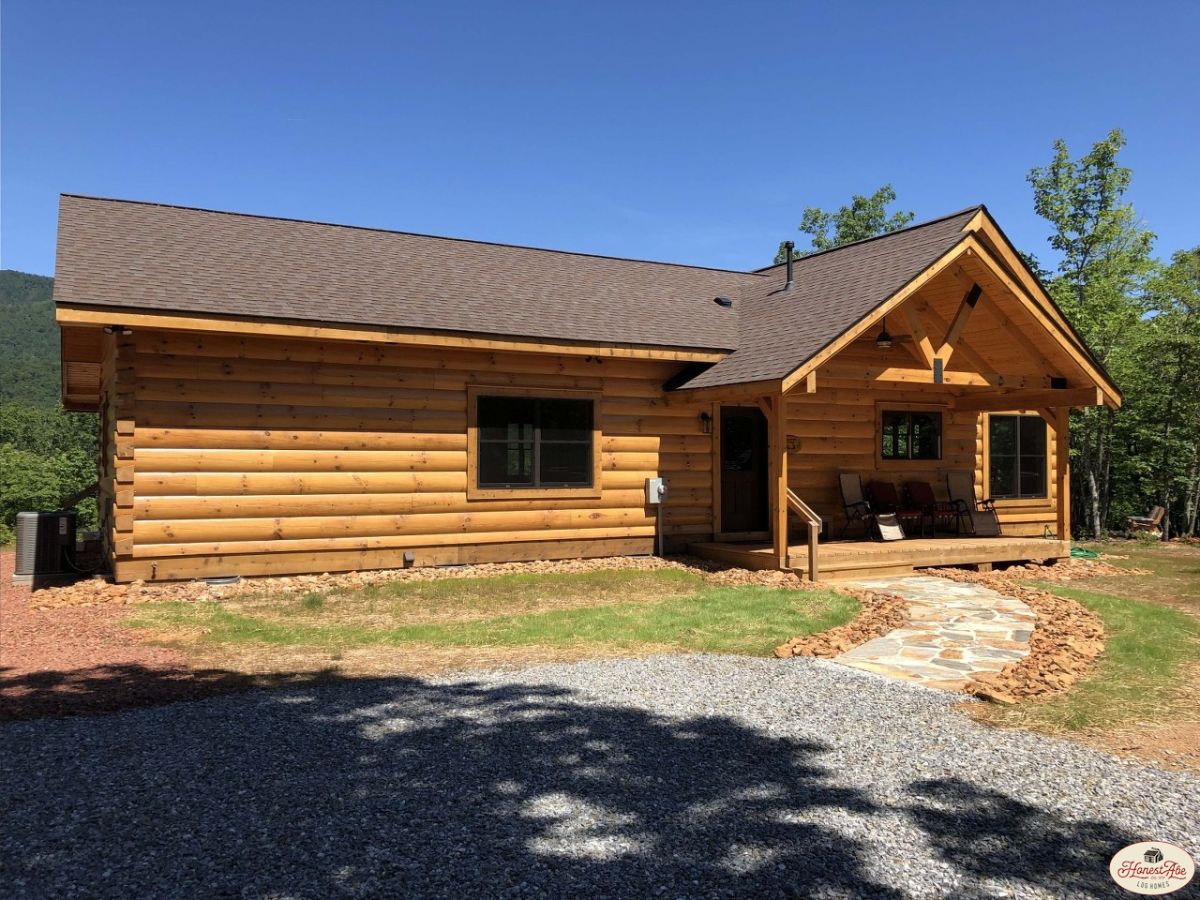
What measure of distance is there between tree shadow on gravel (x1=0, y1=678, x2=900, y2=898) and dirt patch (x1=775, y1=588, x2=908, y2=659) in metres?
2.21

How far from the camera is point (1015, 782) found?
3.96 m

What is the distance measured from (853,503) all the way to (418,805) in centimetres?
1095

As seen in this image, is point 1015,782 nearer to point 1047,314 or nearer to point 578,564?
point 578,564

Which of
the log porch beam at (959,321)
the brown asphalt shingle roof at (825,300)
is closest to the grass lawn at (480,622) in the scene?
the brown asphalt shingle roof at (825,300)

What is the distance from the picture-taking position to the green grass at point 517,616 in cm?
723

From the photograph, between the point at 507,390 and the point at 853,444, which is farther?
the point at 853,444

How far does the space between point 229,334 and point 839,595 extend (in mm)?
8023

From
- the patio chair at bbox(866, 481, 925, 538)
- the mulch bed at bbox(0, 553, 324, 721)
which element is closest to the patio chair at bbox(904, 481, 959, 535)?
the patio chair at bbox(866, 481, 925, 538)

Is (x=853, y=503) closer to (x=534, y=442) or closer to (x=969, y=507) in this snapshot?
(x=969, y=507)

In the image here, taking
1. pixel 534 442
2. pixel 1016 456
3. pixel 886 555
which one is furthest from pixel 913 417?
pixel 534 442

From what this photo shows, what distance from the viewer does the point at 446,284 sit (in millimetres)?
12188

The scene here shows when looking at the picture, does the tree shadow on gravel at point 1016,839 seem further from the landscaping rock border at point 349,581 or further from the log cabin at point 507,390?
the log cabin at point 507,390

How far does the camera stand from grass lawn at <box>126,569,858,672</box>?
673 cm

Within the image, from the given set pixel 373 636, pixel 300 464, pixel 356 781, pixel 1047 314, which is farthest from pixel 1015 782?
pixel 1047 314
